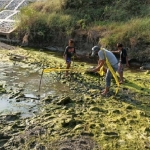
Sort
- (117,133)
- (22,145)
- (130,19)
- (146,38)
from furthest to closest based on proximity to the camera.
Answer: (130,19), (146,38), (117,133), (22,145)

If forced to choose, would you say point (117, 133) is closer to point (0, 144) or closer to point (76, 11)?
point (0, 144)

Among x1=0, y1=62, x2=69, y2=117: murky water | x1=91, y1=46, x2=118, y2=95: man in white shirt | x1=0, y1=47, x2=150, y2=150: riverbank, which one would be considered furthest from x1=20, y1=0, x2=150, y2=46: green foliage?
x1=91, y1=46, x2=118, y2=95: man in white shirt

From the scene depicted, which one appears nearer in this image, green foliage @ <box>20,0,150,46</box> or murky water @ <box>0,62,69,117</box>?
murky water @ <box>0,62,69,117</box>

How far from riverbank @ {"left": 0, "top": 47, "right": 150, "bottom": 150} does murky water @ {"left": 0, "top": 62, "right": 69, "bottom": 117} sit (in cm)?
16

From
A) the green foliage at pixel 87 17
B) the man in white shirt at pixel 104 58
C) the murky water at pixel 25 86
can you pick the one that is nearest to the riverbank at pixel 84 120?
the murky water at pixel 25 86

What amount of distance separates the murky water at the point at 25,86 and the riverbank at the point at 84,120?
6.4 inches

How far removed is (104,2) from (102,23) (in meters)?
3.08

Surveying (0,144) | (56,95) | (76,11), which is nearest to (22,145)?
(0,144)

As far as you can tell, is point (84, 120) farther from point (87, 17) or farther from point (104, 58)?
point (87, 17)

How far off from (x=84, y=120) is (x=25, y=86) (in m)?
4.20

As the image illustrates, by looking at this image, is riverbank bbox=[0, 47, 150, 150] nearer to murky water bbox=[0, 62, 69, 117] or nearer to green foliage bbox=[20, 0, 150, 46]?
murky water bbox=[0, 62, 69, 117]

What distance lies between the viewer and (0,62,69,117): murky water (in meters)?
10.1

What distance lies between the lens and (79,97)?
35.9ft

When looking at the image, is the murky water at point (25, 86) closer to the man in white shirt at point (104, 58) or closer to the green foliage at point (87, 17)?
the man in white shirt at point (104, 58)
